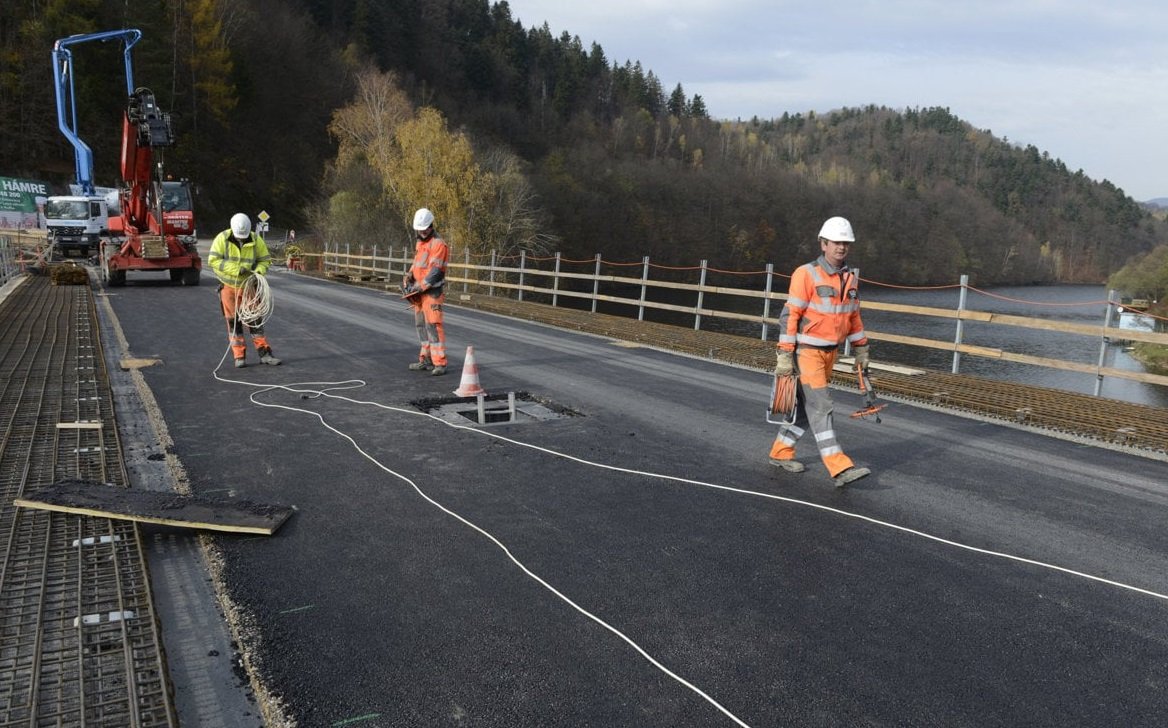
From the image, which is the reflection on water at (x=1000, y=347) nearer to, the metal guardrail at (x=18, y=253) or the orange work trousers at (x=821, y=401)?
the orange work trousers at (x=821, y=401)

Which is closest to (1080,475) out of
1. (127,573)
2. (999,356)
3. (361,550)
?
(999,356)

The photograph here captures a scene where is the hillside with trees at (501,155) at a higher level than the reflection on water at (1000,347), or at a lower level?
higher

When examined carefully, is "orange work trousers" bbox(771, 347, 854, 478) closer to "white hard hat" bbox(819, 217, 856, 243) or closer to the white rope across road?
the white rope across road

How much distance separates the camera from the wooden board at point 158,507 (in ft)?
14.0

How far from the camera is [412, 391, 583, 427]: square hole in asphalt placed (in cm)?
746

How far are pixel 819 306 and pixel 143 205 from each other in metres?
18.9

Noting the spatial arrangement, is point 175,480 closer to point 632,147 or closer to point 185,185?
point 185,185

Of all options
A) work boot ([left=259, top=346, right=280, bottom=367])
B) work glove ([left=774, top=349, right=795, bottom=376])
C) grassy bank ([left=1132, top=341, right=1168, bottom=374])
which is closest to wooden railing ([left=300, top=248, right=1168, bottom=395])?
work glove ([left=774, top=349, right=795, bottom=376])

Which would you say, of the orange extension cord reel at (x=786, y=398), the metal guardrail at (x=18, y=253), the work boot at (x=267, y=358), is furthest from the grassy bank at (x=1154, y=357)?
the metal guardrail at (x=18, y=253)

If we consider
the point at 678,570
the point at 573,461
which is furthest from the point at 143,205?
the point at 678,570

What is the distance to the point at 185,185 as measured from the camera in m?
22.4

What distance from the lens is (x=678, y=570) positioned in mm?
4066

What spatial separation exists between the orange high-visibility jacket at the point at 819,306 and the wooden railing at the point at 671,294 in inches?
138

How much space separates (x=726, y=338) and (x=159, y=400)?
973cm
